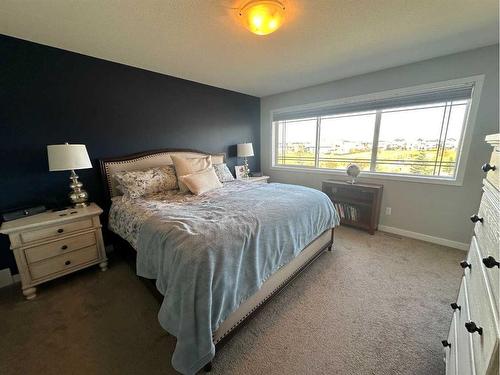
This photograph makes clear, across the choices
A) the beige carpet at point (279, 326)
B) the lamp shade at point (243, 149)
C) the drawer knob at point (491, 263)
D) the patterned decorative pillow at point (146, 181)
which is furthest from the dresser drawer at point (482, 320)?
the lamp shade at point (243, 149)

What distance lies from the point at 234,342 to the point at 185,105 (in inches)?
121

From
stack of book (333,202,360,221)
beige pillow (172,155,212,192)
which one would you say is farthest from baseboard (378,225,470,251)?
beige pillow (172,155,212,192)

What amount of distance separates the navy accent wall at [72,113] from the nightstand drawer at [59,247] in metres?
0.55

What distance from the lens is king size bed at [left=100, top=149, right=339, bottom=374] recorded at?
1.12m

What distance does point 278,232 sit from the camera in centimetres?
166

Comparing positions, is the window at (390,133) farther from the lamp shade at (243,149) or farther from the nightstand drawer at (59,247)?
the nightstand drawer at (59,247)

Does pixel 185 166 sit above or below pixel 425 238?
above

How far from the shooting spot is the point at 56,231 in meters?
1.87

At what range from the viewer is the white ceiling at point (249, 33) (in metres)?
1.52

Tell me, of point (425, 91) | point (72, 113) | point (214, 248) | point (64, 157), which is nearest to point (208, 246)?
point (214, 248)

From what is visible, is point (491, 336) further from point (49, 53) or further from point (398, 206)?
point (49, 53)

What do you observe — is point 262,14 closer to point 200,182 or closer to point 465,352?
point 200,182

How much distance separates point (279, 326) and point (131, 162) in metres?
2.51

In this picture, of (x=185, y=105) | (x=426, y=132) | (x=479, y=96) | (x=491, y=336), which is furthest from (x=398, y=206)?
(x=185, y=105)
